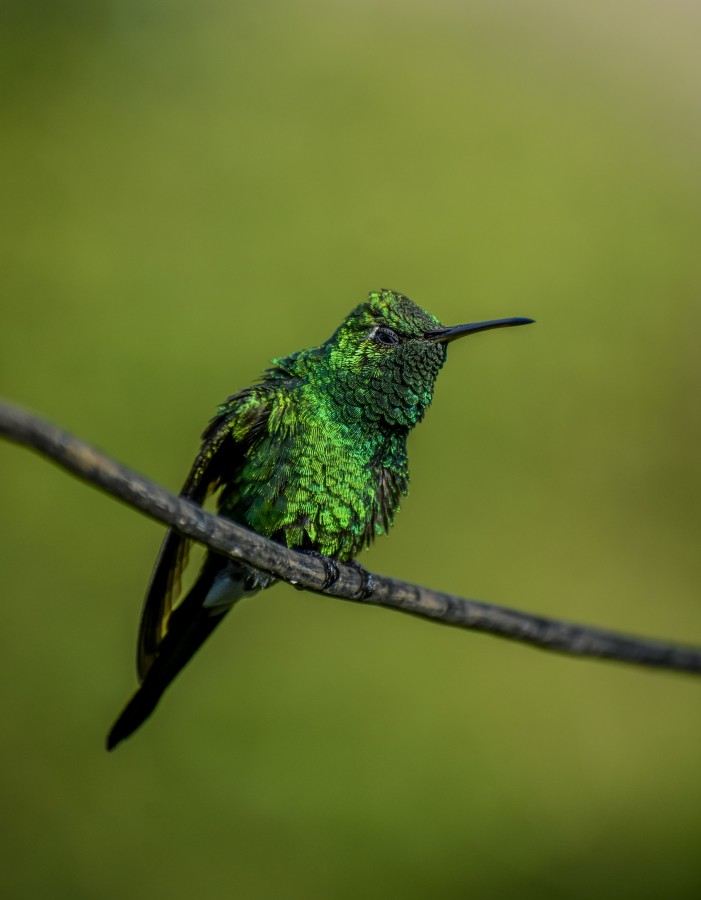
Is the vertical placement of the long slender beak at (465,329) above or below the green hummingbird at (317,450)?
above

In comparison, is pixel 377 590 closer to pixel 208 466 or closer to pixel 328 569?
pixel 328 569

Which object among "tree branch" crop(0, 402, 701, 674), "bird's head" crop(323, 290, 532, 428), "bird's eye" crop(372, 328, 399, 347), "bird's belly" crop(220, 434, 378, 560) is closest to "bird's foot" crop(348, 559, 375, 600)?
"tree branch" crop(0, 402, 701, 674)

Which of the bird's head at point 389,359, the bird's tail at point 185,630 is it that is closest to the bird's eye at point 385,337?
the bird's head at point 389,359

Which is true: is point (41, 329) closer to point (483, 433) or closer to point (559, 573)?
point (483, 433)

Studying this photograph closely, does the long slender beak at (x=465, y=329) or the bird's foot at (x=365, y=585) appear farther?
the bird's foot at (x=365, y=585)

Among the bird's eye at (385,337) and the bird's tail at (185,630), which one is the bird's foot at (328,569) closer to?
the bird's tail at (185,630)

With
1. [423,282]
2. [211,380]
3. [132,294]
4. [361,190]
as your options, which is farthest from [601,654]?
[132,294]
